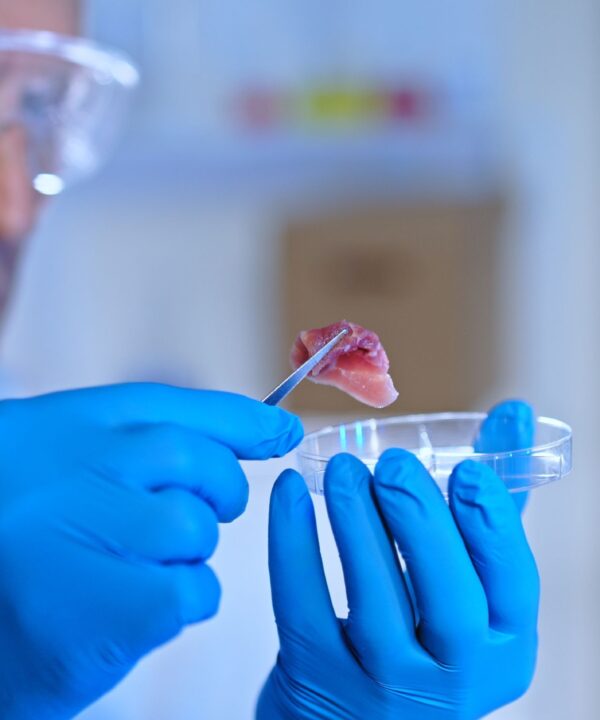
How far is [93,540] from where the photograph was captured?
88cm

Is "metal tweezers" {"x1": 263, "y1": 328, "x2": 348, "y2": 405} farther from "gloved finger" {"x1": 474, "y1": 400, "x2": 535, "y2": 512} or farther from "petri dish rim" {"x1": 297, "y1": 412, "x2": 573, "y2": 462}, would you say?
"gloved finger" {"x1": 474, "y1": 400, "x2": 535, "y2": 512}

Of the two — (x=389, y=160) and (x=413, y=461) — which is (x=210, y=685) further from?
(x=389, y=160)

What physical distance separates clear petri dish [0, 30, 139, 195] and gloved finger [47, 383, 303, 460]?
89 cm

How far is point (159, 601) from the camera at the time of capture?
2.84 feet

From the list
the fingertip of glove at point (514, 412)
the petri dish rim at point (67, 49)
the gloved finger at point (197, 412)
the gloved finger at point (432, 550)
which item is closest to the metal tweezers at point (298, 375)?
the gloved finger at point (197, 412)

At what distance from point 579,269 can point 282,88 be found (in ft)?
3.86

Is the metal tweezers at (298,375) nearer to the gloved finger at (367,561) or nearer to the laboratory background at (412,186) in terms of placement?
the gloved finger at (367,561)

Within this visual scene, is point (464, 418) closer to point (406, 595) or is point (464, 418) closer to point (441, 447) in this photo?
point (441, 447)

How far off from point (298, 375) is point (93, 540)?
0.28 m

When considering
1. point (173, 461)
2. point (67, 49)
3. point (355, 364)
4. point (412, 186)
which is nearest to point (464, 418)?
point (355, 364)

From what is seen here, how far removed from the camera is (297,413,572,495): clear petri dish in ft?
3.19

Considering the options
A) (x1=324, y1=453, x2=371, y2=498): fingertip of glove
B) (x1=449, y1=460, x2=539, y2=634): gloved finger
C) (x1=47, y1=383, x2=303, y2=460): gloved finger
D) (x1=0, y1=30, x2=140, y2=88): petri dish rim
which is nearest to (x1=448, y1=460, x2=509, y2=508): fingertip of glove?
(x1=449, y1=460, x2=539, y2=634): gloved finger

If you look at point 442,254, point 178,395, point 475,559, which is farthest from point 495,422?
point 442,254

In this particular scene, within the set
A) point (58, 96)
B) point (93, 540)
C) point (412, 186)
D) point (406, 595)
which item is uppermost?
point (58, 96)
